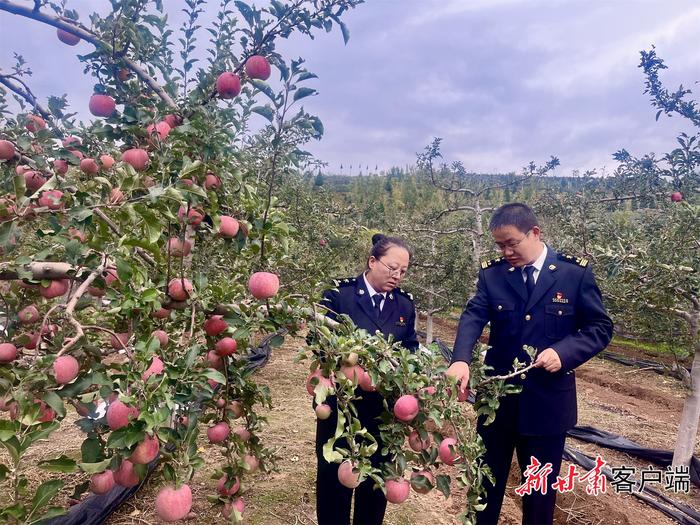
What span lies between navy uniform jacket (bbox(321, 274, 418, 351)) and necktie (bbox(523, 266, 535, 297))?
55cm

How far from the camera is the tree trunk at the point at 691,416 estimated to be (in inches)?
138

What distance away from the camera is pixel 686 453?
3633mm

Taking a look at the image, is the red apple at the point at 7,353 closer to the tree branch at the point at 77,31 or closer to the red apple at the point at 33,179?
the red apple at the point at 33,179

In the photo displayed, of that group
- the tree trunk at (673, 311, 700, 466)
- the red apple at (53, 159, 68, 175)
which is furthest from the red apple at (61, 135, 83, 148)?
the tree trunk at (673, 311, 700, 466)

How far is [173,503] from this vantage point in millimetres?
1254

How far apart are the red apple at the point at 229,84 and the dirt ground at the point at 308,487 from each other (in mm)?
2335

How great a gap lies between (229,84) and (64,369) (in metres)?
0.96

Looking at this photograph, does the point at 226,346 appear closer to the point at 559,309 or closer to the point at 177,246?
the point at 177,246

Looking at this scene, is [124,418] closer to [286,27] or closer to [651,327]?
[286,27]

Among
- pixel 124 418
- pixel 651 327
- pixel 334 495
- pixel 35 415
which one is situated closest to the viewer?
pixel 35 415

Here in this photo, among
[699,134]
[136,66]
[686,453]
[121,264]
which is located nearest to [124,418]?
[121,264]

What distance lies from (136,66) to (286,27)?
51cm

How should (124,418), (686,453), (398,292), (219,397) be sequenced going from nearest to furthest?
(124,418), (219,397), (398,292), (686,453)

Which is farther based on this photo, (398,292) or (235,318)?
(398,292)
